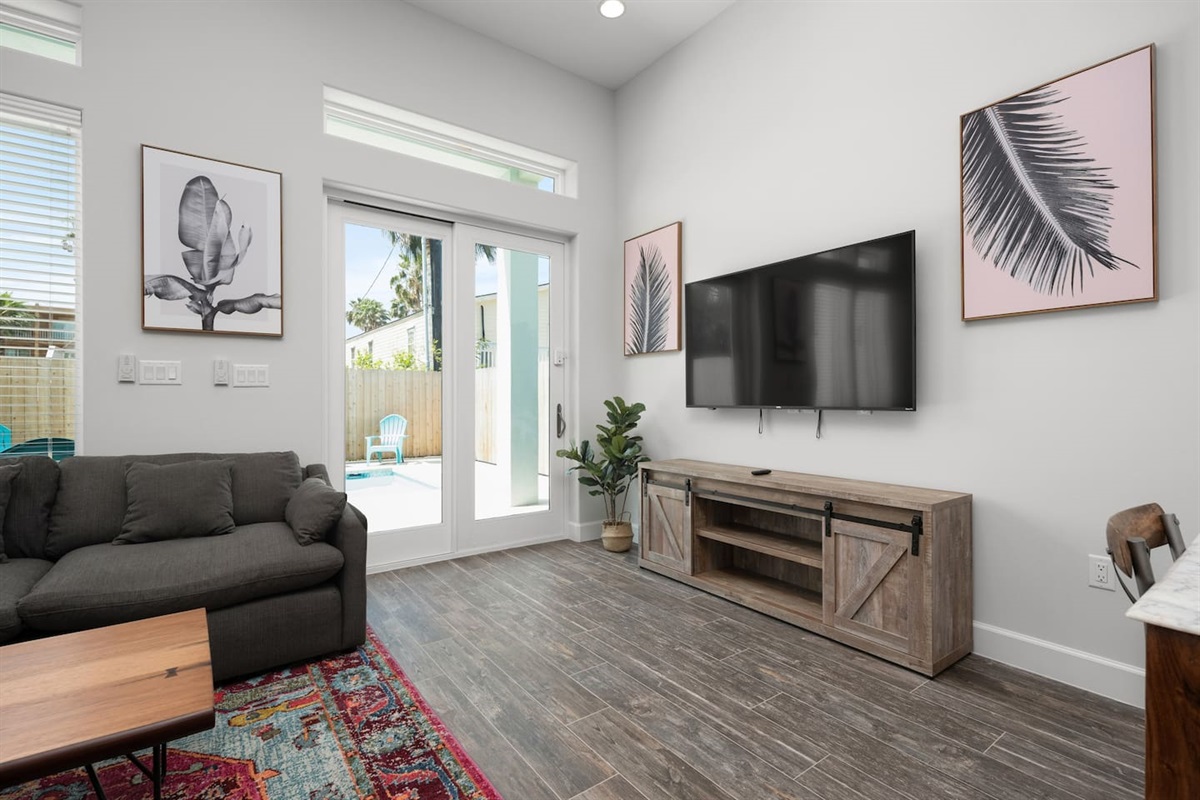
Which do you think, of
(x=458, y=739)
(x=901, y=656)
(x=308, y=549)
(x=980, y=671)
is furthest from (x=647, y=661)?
(x=308, y=549)

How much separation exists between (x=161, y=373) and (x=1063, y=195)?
4.13 meters

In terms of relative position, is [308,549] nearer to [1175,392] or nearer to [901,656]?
[901,656]

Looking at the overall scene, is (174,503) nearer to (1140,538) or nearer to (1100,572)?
(1140,538)

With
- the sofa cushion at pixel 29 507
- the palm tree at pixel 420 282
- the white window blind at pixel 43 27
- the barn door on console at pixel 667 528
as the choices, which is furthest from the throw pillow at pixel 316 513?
the white window blind at pixel 43 27

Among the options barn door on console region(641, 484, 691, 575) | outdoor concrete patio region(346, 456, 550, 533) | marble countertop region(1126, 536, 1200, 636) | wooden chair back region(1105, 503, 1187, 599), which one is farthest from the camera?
outdoor concrete patio region(346, 456, 550, 533)

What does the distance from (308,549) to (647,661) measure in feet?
4.96

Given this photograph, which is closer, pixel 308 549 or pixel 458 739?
pixel 458 739

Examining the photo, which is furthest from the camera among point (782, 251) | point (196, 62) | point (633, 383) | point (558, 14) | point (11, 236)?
point (633, 383)

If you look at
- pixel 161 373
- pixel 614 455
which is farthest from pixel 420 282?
pixel 614 455

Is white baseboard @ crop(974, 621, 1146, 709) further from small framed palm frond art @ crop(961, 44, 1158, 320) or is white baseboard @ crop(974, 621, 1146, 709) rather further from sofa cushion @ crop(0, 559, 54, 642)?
sofa cushion @ crop(0, 559, 54, 642)

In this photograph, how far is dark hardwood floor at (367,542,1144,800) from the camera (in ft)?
5.45

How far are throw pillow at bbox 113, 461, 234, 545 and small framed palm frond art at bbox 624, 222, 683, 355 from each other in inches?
111

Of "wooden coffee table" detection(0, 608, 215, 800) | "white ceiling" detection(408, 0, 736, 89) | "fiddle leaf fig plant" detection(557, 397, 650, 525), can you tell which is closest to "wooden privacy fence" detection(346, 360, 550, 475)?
"fiddle leaf fig plant" detection(557, 397, 650, 525)

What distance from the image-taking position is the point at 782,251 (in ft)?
11.1
